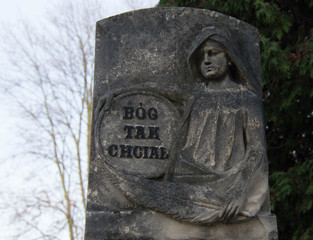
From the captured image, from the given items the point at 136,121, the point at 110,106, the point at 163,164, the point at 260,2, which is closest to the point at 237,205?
the point at 163,164

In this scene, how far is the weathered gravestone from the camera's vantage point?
3535 millimetres

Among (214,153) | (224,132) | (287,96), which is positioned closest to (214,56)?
(224,132)

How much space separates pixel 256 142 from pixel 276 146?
11.9ft

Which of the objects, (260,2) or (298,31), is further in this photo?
(298,31)

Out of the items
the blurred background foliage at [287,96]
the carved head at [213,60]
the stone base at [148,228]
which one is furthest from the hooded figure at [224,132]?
the blurred background foliage at [287,96]

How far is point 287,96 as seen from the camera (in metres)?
6.71

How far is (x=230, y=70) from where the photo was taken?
4.20 metres

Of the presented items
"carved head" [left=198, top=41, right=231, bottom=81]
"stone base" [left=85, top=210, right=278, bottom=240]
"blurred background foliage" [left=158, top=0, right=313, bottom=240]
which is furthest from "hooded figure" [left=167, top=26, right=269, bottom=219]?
"blurred background foliage" [left=158, top=0, right=313, bottom=240]

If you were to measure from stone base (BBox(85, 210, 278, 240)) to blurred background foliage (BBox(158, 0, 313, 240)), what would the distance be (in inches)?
107

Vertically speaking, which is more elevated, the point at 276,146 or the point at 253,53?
the point at 253,53

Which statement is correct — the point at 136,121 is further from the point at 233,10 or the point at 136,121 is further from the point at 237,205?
the point at 233,10

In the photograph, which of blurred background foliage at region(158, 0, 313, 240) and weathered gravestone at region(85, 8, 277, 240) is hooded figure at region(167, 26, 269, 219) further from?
blurred background foliage at region(158, 0, 313, 240)

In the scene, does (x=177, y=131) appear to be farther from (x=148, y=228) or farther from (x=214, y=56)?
(x=148, y=228)

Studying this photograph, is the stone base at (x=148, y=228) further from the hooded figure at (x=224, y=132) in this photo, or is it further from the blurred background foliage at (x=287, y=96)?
the blurred background foliage at (x=287, y=96)
